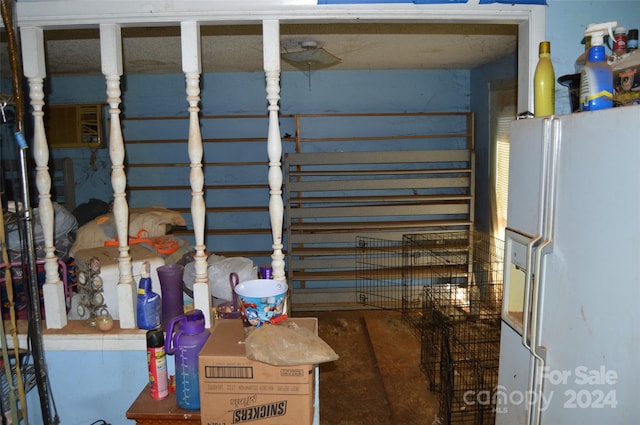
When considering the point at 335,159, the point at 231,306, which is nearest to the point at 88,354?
the point at 231,306

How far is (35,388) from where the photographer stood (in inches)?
75.3

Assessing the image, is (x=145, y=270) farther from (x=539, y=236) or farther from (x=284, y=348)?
(x=539, y=236)

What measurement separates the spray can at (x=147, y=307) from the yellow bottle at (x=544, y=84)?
1.52 m

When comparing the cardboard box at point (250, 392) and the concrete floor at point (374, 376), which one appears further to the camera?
the concrete floor at point (374, 376)

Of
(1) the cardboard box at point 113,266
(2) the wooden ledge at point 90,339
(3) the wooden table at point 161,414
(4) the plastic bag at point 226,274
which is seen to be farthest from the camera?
(4) the plastic bag at point 226,274

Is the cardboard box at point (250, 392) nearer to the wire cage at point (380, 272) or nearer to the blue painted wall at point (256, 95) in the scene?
the wire cage at point (380, 272)

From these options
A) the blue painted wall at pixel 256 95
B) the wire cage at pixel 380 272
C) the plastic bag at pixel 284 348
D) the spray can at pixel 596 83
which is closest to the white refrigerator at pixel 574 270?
the spray can at pixel 596 83

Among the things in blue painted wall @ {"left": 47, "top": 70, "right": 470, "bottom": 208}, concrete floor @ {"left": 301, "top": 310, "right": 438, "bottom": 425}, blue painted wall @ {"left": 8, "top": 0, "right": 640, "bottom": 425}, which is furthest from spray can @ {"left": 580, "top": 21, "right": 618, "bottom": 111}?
blue painted wall @ {"left": 47, "top": 70, "right": 470, "bottom": 208}

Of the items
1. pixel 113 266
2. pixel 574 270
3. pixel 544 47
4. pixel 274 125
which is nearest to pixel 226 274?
pixel 113 266

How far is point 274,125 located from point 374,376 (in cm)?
255

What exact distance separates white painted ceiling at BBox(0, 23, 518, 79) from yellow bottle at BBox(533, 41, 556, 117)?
67.5 inches

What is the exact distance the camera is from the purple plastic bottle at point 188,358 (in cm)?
158

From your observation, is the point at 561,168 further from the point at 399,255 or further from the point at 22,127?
the point at 399,255

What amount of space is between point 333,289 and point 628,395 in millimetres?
4422
